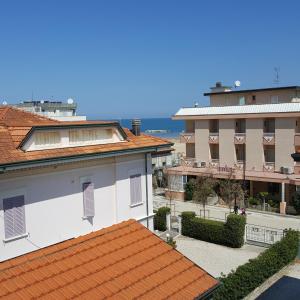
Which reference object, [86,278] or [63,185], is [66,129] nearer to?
[63,185]

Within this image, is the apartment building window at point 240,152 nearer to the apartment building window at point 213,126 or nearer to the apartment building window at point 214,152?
the apartment building window at point 214,152

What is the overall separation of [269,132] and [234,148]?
3597 mm

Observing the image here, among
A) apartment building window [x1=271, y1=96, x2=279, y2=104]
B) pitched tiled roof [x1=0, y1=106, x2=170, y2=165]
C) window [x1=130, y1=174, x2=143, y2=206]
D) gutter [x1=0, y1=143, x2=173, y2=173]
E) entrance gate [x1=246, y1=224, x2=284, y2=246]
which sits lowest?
entrance gate [x1=246, y1=224, x2=284, y2=246]

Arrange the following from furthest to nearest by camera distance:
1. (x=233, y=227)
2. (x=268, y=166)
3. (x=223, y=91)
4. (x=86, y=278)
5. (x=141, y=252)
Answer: (x=223, y=91) → (x=268, y=166) → (x=233, y=227) → (x=141, y=252) → (x=86, y=278)

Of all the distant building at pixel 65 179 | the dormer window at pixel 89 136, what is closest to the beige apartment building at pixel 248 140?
the distant building at pixel 65 179

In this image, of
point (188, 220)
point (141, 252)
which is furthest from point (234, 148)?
point (141, 252)

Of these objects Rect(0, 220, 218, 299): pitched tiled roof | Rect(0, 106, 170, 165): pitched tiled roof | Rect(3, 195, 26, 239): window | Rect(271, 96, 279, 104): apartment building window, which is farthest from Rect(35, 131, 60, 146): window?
Rect(271, 96, 279, 104): apartment building window

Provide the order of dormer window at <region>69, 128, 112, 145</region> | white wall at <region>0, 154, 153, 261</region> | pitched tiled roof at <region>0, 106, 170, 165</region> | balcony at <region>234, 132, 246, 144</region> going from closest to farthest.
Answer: pitched tiled roof at <region>0, 106, 170, 165</region> < white wall at <region>0, 154, 153, 261</region> < dormer window at <region>69, 128, 112, 145</region> < balcony at <region>234, 132, 246, 144</region>

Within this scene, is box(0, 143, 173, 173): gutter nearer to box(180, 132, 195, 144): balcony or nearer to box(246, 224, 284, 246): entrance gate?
box(246, 224, 284, 246): entrance gate

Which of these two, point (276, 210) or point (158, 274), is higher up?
point (158, 274)

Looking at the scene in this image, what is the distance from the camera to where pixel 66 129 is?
1402 cm

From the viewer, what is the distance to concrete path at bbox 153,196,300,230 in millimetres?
29891

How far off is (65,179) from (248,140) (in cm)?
2636

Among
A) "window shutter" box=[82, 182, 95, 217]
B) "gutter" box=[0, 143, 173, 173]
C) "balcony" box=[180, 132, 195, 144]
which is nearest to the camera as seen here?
"gutter" box=[0, 143, 173, 173]
